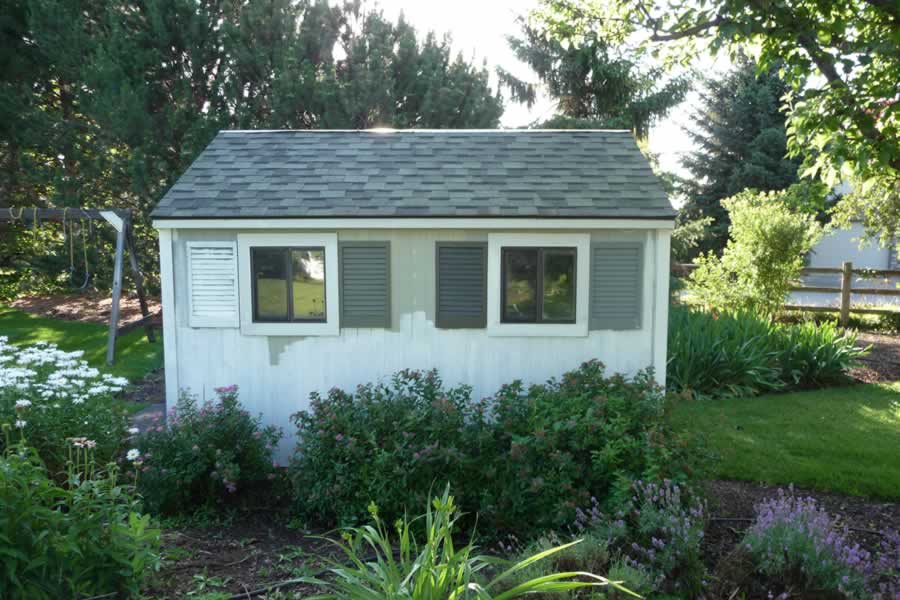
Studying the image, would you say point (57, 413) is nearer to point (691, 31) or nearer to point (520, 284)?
point (520, 284)

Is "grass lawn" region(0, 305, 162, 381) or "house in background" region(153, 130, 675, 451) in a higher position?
"house in background" region(153, 130, 675, 451)

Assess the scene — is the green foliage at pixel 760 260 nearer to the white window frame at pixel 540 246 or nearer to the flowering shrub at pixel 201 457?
the white window frame at pixel 540 246

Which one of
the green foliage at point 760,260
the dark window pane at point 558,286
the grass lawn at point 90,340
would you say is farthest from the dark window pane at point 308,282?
the green foliage at point 760,260

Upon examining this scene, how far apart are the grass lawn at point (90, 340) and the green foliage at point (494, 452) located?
20.8 ft

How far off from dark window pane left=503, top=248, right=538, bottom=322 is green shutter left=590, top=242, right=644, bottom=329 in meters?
0.59

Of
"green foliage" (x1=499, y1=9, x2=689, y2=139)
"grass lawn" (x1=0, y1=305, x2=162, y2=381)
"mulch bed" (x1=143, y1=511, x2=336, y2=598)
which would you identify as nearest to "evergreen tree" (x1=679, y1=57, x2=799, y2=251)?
"green foliage" (x1=499, y1=9, x2=689, y2=139)

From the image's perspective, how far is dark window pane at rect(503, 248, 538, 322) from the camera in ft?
21.7

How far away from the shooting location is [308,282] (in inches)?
263

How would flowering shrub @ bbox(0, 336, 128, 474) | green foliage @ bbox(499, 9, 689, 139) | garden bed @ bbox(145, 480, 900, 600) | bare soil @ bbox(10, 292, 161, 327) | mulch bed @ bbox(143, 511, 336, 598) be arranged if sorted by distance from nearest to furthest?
mulch bed @ bbox(143, 511, 336, 598), garden bed @ bbox(145, 480, 900, 600), flowering shrub @ bbox(0, 336, 128, 474), bare soil @ bbox(10, 292, 161, 327), green foliage @ bbox(499, 9, 689, 139)

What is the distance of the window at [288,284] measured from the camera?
6.68 metres

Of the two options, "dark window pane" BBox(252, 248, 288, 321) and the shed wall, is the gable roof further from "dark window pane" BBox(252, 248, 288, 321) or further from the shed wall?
"dark window pane" BBox(252, 248, 288, 321)

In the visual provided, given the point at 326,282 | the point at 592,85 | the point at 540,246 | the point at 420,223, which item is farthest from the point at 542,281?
the point at 592,85

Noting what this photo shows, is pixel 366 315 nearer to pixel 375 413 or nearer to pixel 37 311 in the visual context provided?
pixel 375 413

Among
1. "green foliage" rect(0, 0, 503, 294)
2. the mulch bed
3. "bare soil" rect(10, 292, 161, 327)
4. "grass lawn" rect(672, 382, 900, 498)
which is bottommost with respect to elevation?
the mulch bed
